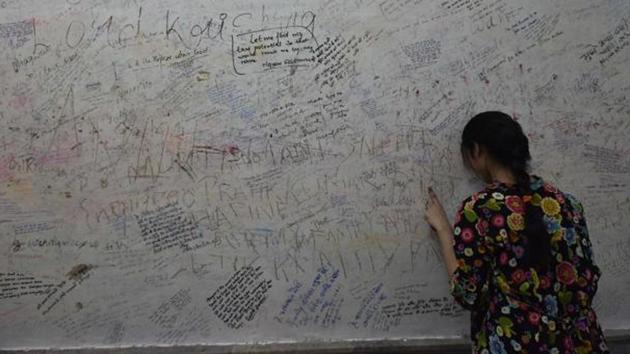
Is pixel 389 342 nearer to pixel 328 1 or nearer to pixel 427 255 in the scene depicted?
pixel 427 255

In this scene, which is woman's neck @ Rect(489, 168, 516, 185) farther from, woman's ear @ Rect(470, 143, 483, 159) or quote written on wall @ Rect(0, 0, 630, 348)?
quote written on wall @ Rect(0, 0, 630, 348)

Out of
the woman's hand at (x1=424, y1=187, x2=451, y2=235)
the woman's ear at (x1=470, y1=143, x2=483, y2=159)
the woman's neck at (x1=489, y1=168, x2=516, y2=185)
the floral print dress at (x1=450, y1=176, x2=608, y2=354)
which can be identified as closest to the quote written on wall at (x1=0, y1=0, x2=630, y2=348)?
the woman's hand at (x1=424, y1=187, x2=451, y2=235)

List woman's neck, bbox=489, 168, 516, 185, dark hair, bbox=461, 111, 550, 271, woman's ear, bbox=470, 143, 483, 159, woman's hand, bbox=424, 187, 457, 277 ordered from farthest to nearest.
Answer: woman's hand, bbox=424, 187, 457, 277, woman's ear, bbox=470, 143, 483, 159, woman's neck, bbox=489, 168, 516, 185, dark hair, bbox=461, 111, 550, 271

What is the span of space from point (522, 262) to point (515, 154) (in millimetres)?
369

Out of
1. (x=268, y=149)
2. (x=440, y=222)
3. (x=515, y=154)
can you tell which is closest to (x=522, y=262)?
(x=515, y=154)

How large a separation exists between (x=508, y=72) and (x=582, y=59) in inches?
12.8

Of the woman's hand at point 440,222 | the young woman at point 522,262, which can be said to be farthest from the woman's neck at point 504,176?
the woman's hand at point 440,222

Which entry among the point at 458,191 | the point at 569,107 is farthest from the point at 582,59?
the point at 458,191

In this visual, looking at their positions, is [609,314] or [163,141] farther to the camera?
[609,314]

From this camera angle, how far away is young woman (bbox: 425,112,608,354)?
5.60 ft

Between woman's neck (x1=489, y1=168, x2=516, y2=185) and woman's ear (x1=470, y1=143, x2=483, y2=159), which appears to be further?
woman's ear (x1=470, y1=143, x2=483, y2=159)

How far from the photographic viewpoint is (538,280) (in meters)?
1.71

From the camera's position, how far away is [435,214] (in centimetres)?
228

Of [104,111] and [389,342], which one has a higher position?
[104,111]
